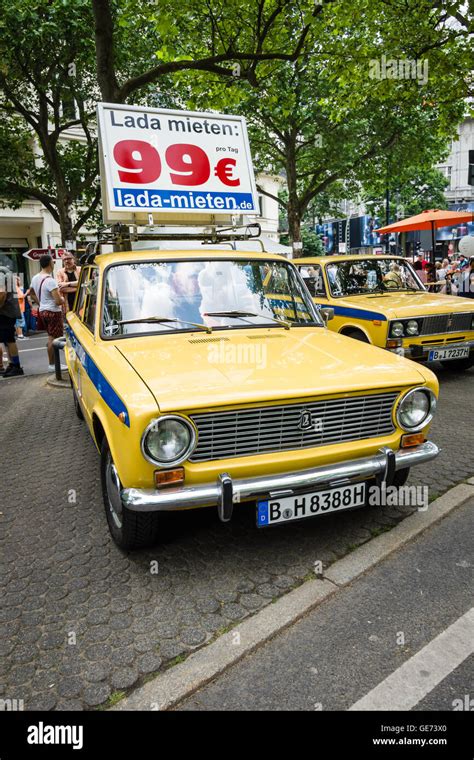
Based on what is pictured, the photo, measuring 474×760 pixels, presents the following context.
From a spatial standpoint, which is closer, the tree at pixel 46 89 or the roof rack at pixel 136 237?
the roof rack at pixel 136 237

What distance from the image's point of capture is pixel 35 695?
2.24 metres

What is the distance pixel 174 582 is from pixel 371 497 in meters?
1.39

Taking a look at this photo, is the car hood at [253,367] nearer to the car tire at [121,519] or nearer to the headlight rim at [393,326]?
the car tire at [121,519]

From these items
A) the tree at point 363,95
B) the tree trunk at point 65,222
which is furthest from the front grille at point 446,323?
the tree trunk at point 65,222

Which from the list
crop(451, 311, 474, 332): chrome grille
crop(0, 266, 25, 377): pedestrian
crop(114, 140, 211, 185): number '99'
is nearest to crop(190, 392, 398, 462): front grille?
crop(114, 140, 211, 185): number '99'

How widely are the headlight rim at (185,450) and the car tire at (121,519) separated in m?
0.49

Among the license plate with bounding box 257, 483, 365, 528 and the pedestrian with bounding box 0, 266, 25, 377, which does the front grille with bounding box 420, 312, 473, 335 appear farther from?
the pedestrian with bounding box 0, 266, 25, 377

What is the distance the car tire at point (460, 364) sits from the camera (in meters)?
8.30

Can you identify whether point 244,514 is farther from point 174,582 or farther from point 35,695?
point 35,695

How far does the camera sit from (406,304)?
7.34 m

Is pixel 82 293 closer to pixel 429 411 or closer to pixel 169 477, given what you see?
pixel 169 477

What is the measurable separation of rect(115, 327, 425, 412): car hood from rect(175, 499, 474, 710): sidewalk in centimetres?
114

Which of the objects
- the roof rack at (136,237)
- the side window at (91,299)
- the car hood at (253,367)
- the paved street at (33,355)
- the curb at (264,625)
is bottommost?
the curb at (264,625)
